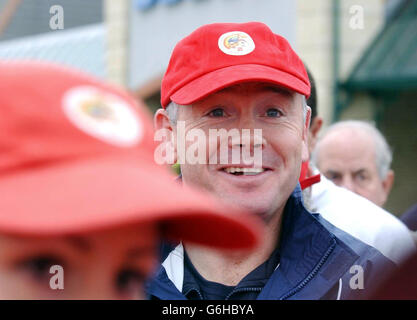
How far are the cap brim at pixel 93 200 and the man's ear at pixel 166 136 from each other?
121 cm

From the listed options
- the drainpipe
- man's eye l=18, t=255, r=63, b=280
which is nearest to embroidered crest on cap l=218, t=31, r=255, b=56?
man's eye l=18, t=255, r=63, b=280

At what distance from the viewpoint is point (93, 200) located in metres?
0.86

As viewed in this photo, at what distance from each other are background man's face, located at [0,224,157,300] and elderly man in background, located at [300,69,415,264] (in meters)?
1.29

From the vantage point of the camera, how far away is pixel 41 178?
0.88 metres

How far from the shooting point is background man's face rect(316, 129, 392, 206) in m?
4.02

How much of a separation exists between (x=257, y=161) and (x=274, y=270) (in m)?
0.30

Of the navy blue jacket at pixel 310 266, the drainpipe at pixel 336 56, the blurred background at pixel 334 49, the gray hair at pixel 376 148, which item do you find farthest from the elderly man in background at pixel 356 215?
the drainpipe at pixel 336 56

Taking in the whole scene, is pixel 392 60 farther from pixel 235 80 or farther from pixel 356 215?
pixel 235 80

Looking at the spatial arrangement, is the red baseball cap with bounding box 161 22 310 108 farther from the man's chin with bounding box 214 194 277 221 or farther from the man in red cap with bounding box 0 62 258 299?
the man in red cap with bounding box 0 62 258 299

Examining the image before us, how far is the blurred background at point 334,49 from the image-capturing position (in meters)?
9.37

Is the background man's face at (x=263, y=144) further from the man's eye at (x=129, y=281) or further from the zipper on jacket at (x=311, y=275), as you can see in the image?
the man's eye at (x=129, y=281)
